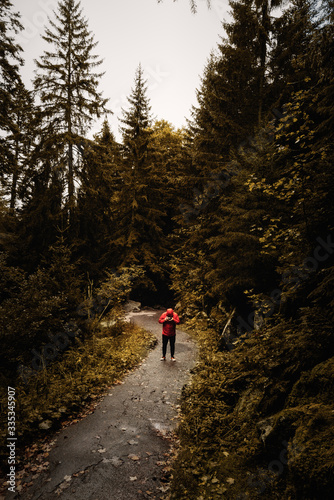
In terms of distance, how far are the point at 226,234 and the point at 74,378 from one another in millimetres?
6422

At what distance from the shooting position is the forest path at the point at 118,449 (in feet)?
12.2

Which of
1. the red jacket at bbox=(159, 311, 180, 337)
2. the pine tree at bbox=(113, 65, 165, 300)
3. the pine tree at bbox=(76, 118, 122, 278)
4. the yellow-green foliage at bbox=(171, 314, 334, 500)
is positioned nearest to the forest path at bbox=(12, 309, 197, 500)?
the yellow-green foliage at bbox=(171, 314, 334, 500)

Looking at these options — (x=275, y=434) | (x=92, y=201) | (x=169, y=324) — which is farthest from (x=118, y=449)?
(x=92, y=201)

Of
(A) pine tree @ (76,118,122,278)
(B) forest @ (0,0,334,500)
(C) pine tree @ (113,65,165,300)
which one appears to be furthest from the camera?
(C) pine tree @ (113,65,165,300)

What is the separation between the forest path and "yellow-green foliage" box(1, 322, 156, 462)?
49cm

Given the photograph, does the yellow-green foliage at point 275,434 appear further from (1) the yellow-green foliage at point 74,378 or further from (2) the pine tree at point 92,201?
(2) the pine tree at point 92,201

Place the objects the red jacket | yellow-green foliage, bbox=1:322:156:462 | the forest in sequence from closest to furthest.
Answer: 1. the forest
2. yellow-green foliage, bbox=1:322:156:462
3. the red jacket

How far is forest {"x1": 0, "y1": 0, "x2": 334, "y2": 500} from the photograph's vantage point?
11.9 feet

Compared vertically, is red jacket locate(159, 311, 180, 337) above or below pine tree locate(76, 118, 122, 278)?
below

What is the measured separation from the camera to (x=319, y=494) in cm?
243

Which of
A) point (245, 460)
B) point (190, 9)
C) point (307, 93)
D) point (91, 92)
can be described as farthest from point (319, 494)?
point (91, 92)

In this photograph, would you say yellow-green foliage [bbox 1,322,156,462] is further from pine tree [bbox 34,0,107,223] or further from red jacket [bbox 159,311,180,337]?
pine tree [bbox 34,0,107,223]

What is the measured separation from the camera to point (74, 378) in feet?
23.3

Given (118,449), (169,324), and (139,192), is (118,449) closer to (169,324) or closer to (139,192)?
(169,324)
